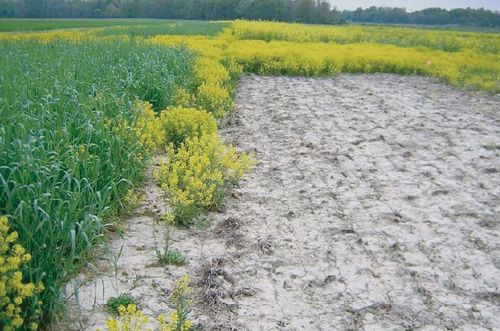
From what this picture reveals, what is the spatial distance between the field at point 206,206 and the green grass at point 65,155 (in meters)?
0.02

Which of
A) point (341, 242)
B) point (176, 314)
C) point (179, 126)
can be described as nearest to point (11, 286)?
point (176, 314)

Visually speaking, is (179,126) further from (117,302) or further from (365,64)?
(365,64)

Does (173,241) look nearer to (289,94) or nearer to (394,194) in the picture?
(394,194)

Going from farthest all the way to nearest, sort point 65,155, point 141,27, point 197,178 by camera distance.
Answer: point 141,27 → point 197,178 → point 65,155

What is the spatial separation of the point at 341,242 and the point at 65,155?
301cm

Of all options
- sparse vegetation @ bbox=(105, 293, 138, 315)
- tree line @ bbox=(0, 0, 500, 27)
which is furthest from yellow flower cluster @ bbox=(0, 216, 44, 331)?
tree line @ bbox=(0, 0, 500, 27)

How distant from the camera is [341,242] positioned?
522cm

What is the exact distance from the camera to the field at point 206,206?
3.57m

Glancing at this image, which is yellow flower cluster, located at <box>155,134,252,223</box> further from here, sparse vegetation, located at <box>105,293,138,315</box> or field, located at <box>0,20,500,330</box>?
sparse vegetation, located at <box>105,293,138,315</box>

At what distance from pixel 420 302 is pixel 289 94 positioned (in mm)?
10593

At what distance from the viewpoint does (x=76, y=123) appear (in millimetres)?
5398

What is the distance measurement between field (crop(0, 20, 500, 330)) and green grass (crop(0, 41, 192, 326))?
0.02 m

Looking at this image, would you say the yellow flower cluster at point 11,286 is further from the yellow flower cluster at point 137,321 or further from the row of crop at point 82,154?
the yellow flower cluster at point 137,321

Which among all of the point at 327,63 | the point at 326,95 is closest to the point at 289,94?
the point at 326,95
